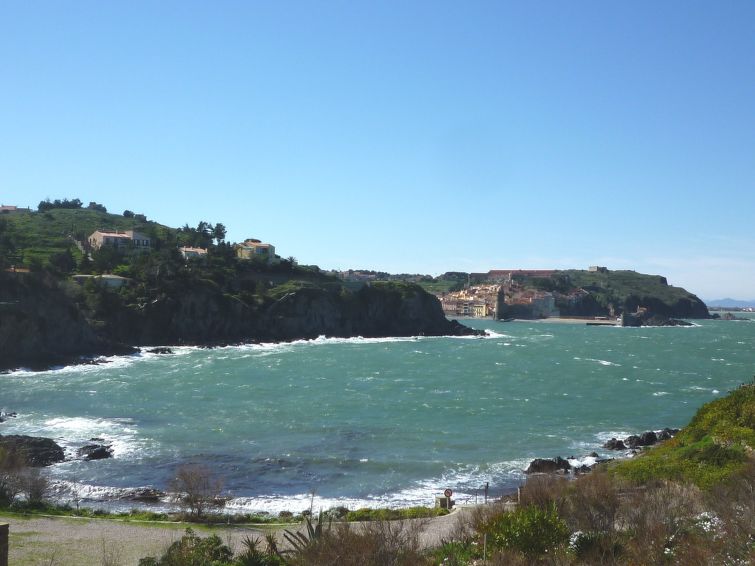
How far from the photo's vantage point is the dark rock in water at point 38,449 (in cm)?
3061

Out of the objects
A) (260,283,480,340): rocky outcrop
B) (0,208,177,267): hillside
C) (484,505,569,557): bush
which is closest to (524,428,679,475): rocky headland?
(484,505,569,557): bush

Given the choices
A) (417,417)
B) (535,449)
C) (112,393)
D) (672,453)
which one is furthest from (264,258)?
(672,453)

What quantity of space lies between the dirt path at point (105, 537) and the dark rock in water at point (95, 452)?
1128 centimetres

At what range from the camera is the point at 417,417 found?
147ft

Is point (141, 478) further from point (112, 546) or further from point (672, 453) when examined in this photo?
point (672, 453)

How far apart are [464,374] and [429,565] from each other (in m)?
54.7

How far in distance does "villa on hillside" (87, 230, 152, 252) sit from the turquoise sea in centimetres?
4296

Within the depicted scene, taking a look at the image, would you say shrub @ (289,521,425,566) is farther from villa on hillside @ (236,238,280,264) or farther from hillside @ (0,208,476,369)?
villa on hillside @ (236,238,280,264)

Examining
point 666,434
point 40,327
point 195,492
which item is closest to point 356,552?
point 195,492

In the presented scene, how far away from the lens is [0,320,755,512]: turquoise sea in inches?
1176

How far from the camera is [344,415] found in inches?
1775

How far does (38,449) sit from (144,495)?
8483mm

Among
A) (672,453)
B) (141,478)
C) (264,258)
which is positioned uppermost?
(264,258)

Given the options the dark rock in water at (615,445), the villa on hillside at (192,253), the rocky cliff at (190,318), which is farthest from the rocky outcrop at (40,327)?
the dark rock in water at (615,445)
